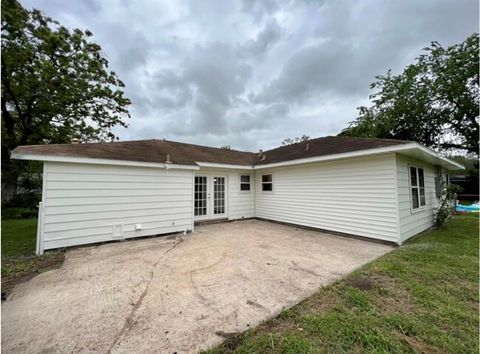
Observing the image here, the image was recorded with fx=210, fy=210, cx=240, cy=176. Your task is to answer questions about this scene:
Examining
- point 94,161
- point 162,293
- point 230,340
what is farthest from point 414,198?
point 94,161

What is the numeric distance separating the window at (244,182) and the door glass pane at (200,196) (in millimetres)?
1926

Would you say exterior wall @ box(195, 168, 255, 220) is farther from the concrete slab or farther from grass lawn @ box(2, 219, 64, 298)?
grass lawn @ box(2, 219, 64, 298)

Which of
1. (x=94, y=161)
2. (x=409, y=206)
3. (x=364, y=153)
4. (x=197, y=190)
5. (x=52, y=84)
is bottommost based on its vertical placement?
(x=409, y=206)

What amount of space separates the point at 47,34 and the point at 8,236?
1063 centimetres

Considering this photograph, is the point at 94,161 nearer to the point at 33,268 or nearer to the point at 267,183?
the point at 33,268

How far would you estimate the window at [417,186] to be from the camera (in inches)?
265

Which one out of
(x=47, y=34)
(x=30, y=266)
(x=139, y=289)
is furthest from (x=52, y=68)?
(x=139, y=289)

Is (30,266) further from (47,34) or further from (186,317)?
(47,34)

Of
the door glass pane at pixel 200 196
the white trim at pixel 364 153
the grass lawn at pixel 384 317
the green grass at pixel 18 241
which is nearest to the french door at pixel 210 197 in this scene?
the door glass pane at pixel 200 196

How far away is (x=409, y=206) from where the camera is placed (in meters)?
6.35

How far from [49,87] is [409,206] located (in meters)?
18.0

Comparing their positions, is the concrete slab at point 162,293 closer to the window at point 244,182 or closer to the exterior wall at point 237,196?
the exterior wall at point 237,196

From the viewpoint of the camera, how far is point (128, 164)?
6.17 metres

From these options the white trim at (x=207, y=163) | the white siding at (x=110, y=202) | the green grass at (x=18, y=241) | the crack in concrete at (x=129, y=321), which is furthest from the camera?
the white siding at (x=110, y=202)
